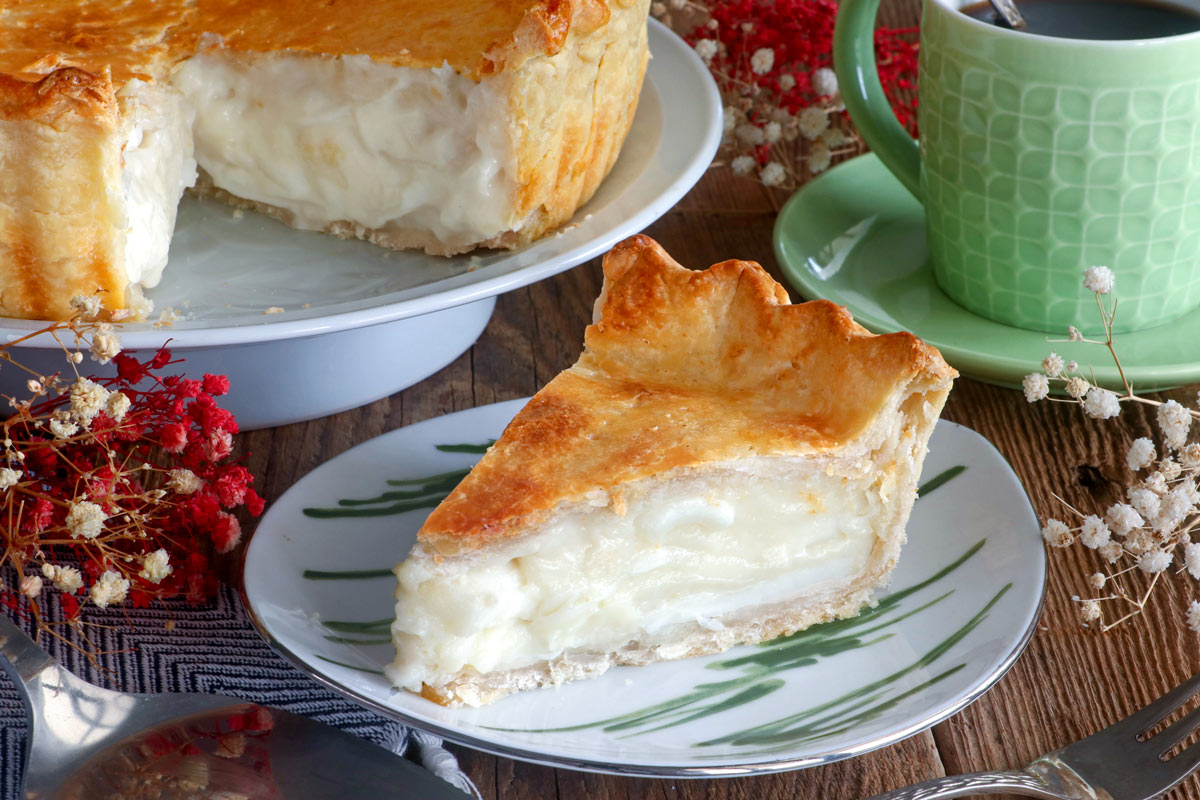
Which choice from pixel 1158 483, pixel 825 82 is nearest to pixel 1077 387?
pixel 1158 483

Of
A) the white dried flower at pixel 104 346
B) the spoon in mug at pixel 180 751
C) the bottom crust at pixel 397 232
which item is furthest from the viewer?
the bottom crust at pixel 397 232

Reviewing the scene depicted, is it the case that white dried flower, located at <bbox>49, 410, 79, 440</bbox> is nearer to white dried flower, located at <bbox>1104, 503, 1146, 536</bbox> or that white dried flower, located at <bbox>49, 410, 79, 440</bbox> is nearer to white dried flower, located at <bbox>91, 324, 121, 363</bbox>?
white dried flower, located at <bbox>91, 324, 121, 363</bbox>

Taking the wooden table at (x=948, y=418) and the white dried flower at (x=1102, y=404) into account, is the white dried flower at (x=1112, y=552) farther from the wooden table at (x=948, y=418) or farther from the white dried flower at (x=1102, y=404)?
the white dried flower at (x=1102, y=404)

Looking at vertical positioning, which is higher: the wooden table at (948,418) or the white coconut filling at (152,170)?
the white coconut filling at (152,170)

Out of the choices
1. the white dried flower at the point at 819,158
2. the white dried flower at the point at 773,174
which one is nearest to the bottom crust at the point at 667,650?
the white dried flower at the point at 773,174

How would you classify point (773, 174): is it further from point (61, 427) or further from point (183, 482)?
point (61, 427)

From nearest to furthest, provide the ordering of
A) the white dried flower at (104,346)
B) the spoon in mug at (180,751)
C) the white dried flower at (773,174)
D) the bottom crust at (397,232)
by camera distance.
Result: the spoon in mug at (180,751) < the white dried flower at (104,346) < the bottom crust at (397,232) < the white dried flower at (773,174)

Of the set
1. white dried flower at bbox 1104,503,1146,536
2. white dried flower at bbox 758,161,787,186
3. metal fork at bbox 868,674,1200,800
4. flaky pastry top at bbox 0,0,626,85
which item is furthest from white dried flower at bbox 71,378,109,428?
white dried flower at bbox 758,161,787,186

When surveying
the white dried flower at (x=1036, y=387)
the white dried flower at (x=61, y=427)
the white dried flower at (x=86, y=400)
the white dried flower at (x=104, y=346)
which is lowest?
the white dried flower at (x=1036, y=387)
